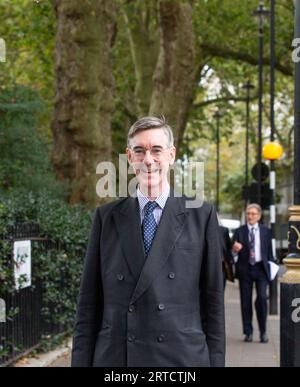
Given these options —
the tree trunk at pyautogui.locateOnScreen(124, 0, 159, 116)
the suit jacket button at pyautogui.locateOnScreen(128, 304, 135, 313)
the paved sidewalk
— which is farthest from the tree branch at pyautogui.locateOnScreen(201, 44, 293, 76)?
the suit jacket button at pyautogui.locateOnScreen(128, 304, 135, 313)

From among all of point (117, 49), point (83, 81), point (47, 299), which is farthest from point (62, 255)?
point (117, 49)

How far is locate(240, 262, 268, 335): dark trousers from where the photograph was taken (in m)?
13.2

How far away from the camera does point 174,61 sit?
21.3 m

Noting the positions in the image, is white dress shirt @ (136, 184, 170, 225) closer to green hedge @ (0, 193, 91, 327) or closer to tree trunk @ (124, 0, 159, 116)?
green hedge @ (0, 193, 91, 327)

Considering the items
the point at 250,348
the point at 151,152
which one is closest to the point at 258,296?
the point at 250,348

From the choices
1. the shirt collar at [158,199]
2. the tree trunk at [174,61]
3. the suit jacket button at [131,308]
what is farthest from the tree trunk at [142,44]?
the suit jacket button at [131,308]

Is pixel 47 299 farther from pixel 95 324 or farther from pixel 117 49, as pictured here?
pixel 117 49

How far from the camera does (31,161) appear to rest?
593 inches

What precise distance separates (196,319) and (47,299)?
7300mm

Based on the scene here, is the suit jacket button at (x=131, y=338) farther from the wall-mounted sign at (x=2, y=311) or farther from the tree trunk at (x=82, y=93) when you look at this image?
the tree trunk at (x=82, y=93)

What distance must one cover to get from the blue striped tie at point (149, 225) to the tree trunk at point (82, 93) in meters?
11.9

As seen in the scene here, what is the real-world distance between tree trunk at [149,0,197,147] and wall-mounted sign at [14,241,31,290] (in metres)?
11.4

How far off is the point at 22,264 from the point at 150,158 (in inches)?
231

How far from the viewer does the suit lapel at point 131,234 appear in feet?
12.8
